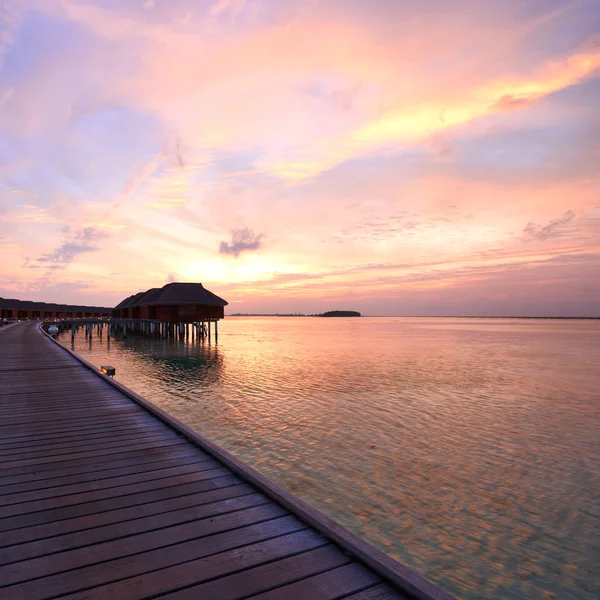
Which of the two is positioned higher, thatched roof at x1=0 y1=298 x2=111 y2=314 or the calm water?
thatched roof at x1=0 y1=298 x2=111 y2=314

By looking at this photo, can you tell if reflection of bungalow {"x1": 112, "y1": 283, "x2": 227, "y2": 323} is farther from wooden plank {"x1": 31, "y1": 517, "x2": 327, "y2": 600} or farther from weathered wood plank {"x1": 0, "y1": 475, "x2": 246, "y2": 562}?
wooden plank {"x1": 31, "y1": 517, "x2": 327, "y2": 600}

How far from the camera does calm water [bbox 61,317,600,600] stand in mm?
5695

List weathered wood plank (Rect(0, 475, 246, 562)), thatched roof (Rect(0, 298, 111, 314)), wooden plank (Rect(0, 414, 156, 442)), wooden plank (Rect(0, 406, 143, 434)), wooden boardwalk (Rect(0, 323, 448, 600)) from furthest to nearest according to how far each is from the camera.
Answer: thatched roof (Rect(0, 298, 111, 314)) < wooden plank (Rect(0, 406, 143, 434)) < wooden plank (Rect(0, 414, 156, 442)) < weathered wood plank (Rect(0, 475, 246, 562)) < wooden boardwalk (Rect(0, 323, 448, 600))

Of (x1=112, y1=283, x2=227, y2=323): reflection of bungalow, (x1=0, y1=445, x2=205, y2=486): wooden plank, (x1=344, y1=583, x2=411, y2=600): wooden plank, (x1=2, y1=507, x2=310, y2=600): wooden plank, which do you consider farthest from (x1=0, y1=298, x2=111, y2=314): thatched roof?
(x1=344, y1=583, x2=411, y2=600): wooden plank

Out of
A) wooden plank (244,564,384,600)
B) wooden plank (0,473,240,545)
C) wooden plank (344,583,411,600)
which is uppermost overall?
wooden plank (0,473,240,545)

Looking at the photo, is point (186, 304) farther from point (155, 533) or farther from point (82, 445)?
point (155, 533)

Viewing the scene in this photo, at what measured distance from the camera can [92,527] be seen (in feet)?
10.4

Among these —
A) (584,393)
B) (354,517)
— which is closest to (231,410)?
(354,517)

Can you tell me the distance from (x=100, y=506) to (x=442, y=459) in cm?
829

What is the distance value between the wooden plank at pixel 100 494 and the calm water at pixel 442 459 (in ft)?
11.2

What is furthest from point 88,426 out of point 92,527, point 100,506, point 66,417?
point 92,527

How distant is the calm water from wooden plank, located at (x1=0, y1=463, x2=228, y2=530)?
3423 mm

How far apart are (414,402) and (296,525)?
13656 mm

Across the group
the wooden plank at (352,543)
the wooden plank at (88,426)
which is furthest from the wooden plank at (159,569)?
the wooden plank at (88,426)
